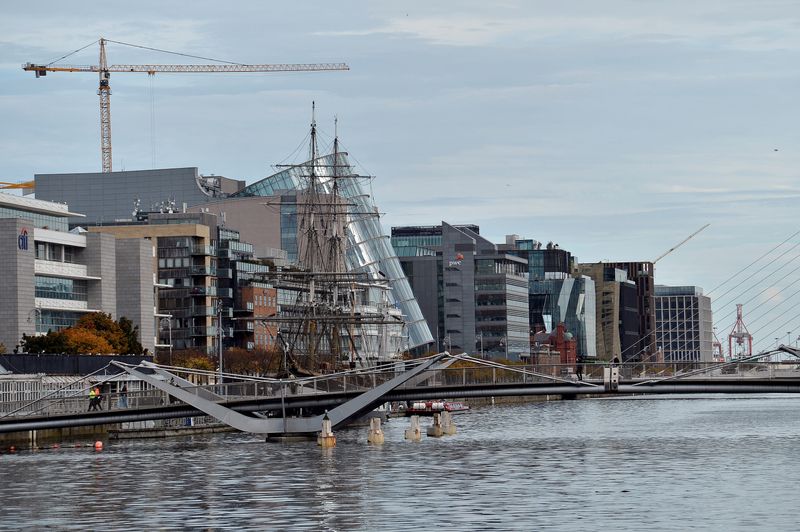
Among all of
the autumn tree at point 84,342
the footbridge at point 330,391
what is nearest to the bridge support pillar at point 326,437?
the footbridge at point 330,391

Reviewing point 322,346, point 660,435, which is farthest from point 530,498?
point 322,346

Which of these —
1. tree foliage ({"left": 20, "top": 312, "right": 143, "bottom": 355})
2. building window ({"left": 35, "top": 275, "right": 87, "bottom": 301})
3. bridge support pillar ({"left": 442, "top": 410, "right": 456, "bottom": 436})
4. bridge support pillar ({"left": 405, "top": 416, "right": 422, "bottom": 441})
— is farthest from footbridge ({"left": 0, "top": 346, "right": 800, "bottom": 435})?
building window ({"left": 35, "top": 275, "right": 87, "bottom": 301})

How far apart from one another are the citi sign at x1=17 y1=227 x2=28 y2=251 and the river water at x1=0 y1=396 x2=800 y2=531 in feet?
135

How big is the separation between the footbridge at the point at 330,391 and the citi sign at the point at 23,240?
40.1m

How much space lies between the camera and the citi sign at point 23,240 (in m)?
128

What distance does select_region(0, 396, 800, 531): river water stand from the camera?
44969 mm

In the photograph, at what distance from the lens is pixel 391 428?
10706 centimetres

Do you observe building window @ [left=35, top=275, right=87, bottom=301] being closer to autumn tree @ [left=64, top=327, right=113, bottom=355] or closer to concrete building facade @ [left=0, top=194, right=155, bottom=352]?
concrete building facade @ [left=0, top=194, right=155, bottom=352]

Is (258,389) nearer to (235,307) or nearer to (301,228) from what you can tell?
(301,228)

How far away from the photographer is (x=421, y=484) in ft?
183

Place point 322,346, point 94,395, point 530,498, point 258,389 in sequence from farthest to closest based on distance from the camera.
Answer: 1. point 322,346
2. point 258,389
3. point 94,395
4. point 530,498

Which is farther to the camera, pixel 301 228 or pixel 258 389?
pixel 301 228

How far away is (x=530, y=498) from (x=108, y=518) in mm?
11912

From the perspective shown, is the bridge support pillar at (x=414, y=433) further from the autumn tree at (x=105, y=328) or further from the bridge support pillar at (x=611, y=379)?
the autumn tree at (x=105, y=328)
